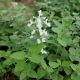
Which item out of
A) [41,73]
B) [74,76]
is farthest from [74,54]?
[41,73]

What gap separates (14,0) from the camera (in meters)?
3.42

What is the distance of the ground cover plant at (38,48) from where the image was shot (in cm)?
207

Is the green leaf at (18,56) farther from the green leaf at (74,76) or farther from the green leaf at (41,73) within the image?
the green leaf at (74,76)

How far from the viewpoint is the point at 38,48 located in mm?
2031

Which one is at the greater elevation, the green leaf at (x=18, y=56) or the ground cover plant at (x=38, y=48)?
the green leaf at (x=18, y=56)

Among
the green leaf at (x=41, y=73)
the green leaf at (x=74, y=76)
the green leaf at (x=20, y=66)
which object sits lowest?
the green leaf at (x=74, y=76)

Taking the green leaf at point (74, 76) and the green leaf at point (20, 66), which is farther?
the green leaf at point (74, 76)

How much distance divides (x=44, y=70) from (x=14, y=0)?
58.7 inches

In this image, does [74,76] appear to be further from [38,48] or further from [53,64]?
[38,48]

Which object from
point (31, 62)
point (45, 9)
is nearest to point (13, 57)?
point (31, 62)

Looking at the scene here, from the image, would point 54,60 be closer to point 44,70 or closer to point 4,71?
point 44,70

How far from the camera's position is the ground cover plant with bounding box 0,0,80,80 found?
2.07 m

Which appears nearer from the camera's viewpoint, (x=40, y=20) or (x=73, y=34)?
(x=40, y=20)

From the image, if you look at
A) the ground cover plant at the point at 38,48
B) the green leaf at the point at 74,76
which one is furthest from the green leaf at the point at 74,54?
the green leaf at the point at 74,76
